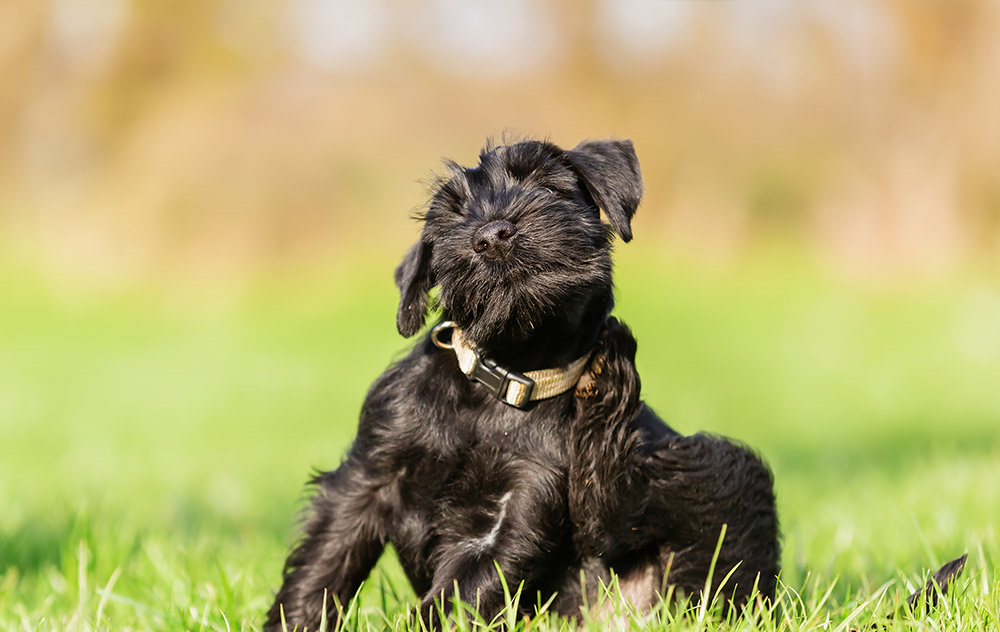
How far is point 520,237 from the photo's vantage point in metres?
2.90

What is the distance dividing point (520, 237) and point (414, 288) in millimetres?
472

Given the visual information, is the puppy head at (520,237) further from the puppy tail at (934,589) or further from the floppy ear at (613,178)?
the puppy tail at (934,589)

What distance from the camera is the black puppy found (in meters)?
2.90

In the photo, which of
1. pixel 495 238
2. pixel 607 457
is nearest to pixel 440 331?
→ pixel 495 238

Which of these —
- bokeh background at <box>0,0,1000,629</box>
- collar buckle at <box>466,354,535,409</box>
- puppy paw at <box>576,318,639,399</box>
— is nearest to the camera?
collar buckle at <box>466,354,535,409</box>

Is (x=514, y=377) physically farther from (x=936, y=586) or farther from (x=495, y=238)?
(x=936, y=586)

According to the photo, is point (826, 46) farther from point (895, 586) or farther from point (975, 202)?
point (895, 586)

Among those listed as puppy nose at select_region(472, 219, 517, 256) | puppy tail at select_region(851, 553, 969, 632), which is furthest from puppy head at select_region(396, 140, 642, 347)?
puppy tail at select_region(851, 553, 969, 632)

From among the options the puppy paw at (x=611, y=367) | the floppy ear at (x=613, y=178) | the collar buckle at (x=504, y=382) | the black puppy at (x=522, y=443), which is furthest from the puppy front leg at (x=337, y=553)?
the floppy ear at (x=613, y=178)

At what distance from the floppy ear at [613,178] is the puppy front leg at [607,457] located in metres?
0.35

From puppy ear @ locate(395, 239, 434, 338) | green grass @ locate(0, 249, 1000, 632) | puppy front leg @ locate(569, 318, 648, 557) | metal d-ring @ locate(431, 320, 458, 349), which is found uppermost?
puppy ear @ locate(395, 239, 434, 338)

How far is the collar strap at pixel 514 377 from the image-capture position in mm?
2969

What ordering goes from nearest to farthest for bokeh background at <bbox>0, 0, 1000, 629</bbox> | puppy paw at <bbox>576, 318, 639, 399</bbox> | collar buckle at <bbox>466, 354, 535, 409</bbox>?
collar buckle at <bbox>466, 354, 535, 409</bbox> → puppy paw at <bbox>576, 318, 639, 399</bbox> → bokeh background at <bbox>0, 0, 1000, 629</bbox>

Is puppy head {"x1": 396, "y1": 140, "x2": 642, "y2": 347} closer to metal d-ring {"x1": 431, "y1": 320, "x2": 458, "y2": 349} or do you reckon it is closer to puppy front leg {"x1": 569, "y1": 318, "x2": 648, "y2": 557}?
metal d-ring {"x1": 431, "y1": 320, "x2": 458, "y2": 349}
